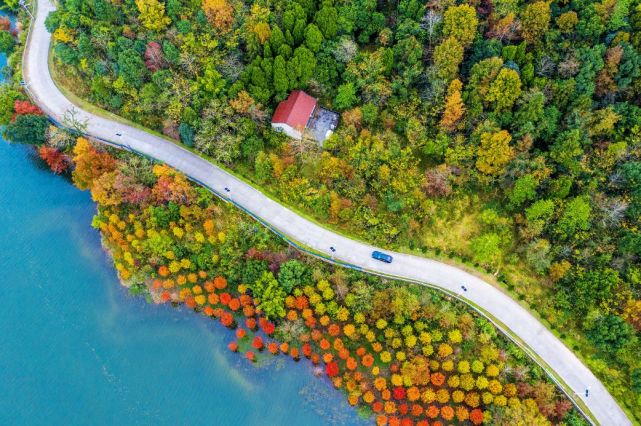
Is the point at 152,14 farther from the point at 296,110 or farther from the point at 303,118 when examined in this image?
the point at 303,118

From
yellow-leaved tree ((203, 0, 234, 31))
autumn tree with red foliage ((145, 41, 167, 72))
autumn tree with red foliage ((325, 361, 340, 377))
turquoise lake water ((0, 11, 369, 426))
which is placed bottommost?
turquoise lake water ((0, 11, 369, 426))

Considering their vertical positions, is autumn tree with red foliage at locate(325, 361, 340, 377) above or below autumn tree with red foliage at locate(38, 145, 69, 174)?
below

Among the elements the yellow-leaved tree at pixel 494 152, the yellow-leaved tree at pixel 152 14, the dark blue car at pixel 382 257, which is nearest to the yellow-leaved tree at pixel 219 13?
the yellow-leaved tree at pixel 152 14

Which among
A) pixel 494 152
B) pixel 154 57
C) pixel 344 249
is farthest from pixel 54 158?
pixel 494 152

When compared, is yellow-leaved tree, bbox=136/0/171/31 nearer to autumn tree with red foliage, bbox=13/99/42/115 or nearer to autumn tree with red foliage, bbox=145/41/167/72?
autumn tree with red foliage, bbox=145/41/167/72

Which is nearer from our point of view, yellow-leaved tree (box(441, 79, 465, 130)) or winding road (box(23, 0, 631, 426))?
winding road (box(23, 0, 631, 426))

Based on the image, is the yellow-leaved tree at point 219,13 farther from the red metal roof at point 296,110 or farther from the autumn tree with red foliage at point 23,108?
the autumn tree with red foliage at point 23,108

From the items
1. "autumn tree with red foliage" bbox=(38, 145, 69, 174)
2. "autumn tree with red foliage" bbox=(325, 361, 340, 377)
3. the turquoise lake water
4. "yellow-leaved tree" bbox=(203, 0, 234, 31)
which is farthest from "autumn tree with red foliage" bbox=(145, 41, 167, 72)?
"autumn tree with red foliage" bbox=(325, 361, 340, 377)

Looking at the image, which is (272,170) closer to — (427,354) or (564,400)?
(427,354)
